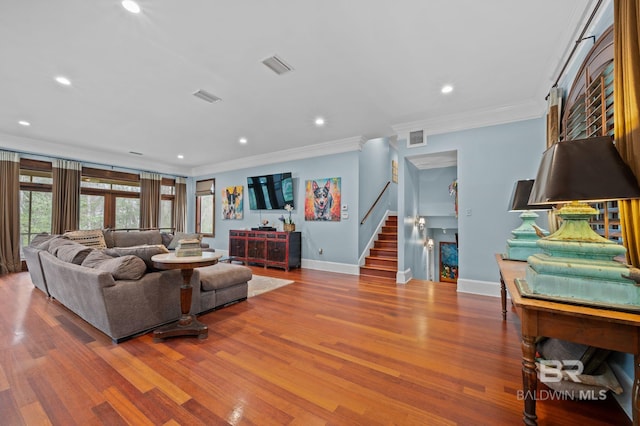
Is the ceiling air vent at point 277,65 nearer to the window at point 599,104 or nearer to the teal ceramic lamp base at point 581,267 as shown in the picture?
the window at point 599,104

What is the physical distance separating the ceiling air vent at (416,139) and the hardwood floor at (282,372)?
2.79 meters

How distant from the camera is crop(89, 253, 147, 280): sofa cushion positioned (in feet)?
7.71

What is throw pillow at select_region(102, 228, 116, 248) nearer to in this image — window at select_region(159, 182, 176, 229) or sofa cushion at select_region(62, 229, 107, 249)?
sofa cushion at select_region(62, 229, 107, 249)

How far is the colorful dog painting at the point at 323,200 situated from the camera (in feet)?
18.5

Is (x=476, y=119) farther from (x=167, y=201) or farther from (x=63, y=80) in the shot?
(x=167, y=201)

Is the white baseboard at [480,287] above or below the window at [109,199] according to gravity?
below

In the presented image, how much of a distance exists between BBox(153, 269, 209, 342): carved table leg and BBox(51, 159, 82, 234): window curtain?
5.54 m

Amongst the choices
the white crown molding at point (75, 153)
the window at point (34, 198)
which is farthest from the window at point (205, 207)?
the window at point (34, 198)

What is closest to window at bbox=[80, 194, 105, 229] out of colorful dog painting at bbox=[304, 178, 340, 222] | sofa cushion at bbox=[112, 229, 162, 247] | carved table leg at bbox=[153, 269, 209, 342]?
sofa cushion at bbox=[112, 229, 162, 247]

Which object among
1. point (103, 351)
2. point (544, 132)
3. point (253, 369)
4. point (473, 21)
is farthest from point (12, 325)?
point (544, 132)

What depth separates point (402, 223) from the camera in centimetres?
460

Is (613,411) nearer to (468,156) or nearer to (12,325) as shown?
(468,156)

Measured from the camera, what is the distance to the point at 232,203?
7508 millimetres

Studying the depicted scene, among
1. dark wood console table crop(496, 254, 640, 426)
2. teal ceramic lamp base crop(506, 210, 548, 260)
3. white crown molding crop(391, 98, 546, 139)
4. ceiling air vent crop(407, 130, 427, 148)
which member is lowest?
dark wood console table crop(496, 254, 640, 426)
